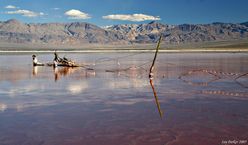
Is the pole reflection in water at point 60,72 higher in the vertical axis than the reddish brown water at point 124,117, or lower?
lower

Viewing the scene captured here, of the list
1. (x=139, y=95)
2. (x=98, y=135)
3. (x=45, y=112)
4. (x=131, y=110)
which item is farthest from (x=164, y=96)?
(x=98, y=135)

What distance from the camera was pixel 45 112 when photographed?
12289 mm

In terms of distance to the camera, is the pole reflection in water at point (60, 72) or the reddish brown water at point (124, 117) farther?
the pole reflection in water at point (60, 72)

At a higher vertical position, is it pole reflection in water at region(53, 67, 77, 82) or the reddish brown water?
the reddish brown water

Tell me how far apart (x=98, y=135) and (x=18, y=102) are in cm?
653

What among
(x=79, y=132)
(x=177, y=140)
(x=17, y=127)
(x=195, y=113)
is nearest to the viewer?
(x=177, y=140)

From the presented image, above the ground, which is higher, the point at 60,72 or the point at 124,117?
the point at 124,117

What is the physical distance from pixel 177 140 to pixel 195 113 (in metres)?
3.22

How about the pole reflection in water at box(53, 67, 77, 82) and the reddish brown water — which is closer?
the reddish brown water

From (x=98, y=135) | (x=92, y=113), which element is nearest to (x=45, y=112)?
(x=92, y=113)

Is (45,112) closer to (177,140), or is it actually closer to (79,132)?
(79,132)

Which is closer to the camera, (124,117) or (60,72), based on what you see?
(124,117)

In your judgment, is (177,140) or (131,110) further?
(131,110)

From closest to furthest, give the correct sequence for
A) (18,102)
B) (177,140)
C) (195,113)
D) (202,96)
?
(177,140), (195,113), (18,102), (202,96)
